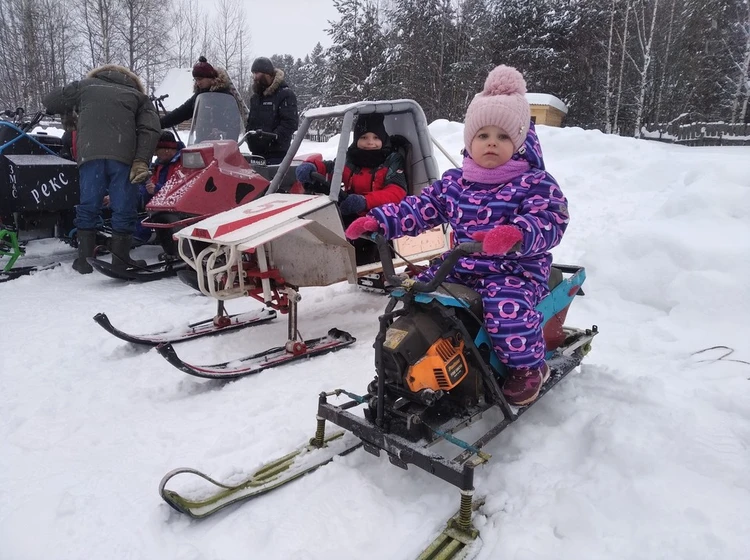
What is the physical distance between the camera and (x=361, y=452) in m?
2.62

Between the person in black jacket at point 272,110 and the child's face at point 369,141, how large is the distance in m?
2.32

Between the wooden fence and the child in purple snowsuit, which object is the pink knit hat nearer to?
the child in purple snowsuit

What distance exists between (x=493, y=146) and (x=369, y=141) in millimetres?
2003

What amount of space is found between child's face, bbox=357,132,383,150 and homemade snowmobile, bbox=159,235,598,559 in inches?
81.8

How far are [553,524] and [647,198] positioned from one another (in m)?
6.23

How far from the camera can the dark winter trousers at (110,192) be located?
5.66 meters

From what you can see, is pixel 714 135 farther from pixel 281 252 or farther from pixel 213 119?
pixel 281 252

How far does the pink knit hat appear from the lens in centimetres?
254

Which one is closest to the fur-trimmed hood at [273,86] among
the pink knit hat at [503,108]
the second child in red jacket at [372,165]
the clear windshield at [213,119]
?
the clear windshield at [213,119]

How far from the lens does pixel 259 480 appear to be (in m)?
2.39

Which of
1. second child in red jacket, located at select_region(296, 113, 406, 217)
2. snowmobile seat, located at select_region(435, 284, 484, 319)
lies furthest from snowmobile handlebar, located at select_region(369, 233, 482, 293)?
second child in red jacket, located at select_region(296, 113, 406, 217)

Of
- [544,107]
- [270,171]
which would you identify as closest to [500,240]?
[270,171]

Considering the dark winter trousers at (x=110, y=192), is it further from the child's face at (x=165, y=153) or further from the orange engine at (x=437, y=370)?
the orange engine at (x=437, y=370)

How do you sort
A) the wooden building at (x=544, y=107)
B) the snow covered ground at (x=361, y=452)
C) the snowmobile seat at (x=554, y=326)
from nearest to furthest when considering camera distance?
the snow covered ground at (x=361, y=452) → the snowmobile seat at (x=554, y=326) → the wooden building at (x=544, y=107)
